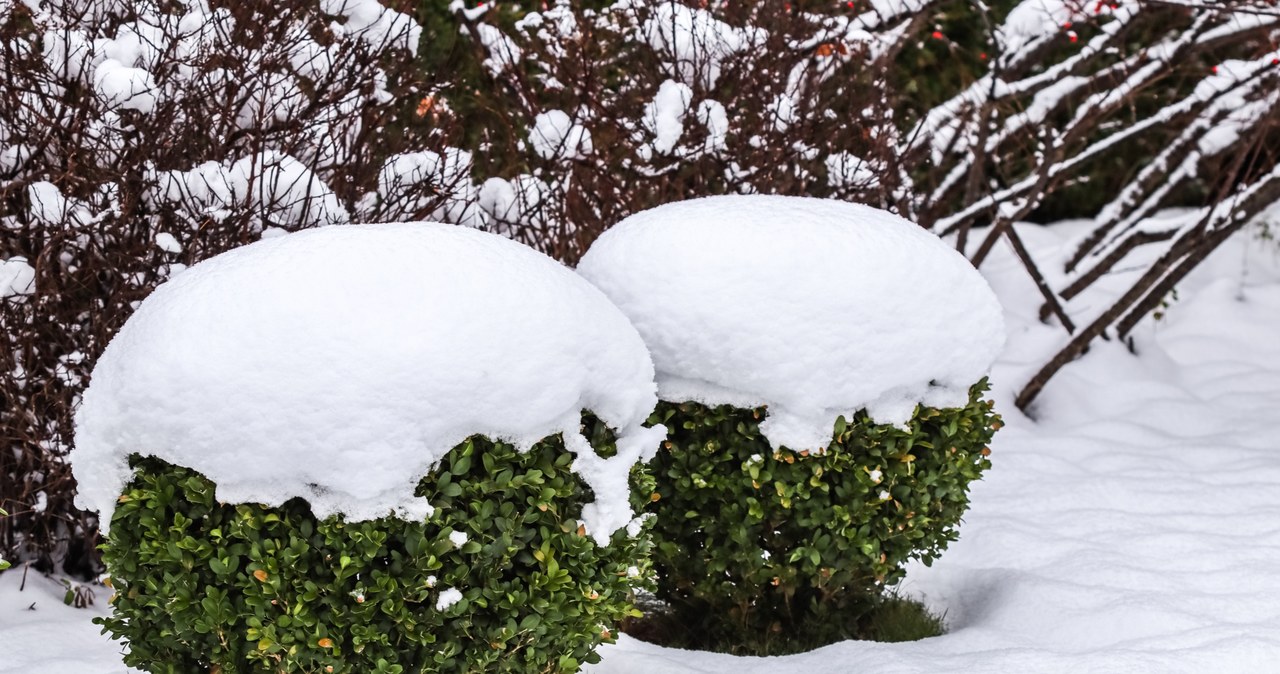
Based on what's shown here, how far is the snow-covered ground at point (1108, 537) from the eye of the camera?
11.2 ft

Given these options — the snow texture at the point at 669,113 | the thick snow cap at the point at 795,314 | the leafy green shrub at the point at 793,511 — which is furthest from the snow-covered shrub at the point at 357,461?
the snow texture at the point at 669,113

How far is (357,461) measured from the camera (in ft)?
7.75

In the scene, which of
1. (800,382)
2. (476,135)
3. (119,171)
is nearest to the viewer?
(800,382)

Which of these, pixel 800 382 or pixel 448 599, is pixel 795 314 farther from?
pixel 448 599

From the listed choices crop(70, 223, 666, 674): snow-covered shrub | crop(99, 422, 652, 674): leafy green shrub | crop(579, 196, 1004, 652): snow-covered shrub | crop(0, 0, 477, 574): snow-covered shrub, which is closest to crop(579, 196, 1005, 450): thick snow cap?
crop(579, 196, 1004, 652): snow-covered shrub

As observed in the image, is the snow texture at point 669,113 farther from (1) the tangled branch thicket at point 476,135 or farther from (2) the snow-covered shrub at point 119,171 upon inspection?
(2) the snow-covered shrub at point 119,171

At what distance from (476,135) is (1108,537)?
3.31 metres

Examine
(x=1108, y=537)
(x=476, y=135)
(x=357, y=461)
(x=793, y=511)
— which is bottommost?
(x=1108, y=537)

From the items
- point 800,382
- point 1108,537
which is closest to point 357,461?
point 800,382

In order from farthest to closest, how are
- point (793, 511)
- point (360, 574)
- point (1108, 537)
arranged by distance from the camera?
point (1108, 537), point (793, 511), point (360, 574)

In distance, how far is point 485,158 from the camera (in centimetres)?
541

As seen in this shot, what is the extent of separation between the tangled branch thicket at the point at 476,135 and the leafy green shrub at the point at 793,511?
1.36 meters

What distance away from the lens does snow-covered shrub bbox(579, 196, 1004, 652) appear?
3.18 metres

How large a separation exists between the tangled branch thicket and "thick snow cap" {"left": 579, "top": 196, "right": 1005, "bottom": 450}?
1.09 metres
